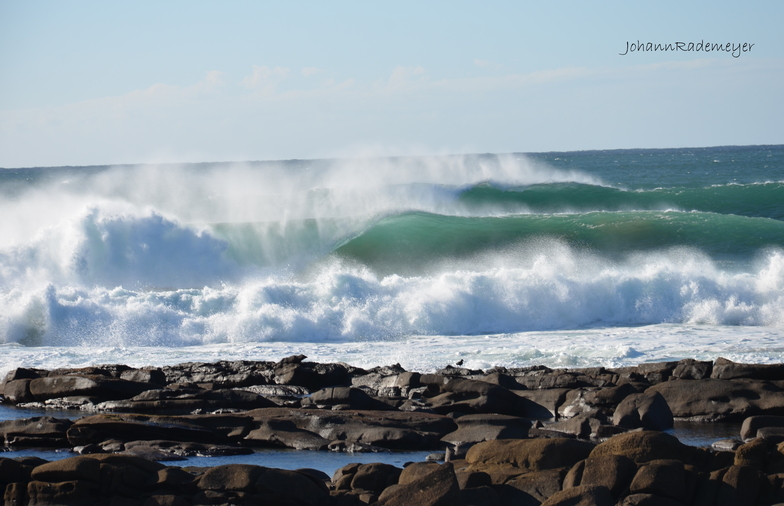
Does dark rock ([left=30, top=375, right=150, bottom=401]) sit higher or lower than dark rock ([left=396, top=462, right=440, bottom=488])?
higher

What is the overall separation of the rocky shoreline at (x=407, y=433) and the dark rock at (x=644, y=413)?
15 millimetres

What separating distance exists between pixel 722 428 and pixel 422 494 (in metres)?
4.57

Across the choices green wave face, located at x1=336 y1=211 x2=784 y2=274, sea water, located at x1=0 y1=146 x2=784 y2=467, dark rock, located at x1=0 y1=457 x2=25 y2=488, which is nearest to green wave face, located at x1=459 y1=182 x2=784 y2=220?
sea water, located at x1=0 y1=146 x2=784 y2=467

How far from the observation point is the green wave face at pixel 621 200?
95.1 ft

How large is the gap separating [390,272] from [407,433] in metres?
13.8

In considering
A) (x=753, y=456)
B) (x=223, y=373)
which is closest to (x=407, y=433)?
(x=753, y=456)

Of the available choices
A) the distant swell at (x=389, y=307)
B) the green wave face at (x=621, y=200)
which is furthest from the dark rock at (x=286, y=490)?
the green wave face at (x=621, y=200)

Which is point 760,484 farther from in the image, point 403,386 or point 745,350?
point 745,350

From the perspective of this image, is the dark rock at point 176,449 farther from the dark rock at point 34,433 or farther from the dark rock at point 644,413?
the dark rock at point 644,413

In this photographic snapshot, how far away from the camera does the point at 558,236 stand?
23.4 meters

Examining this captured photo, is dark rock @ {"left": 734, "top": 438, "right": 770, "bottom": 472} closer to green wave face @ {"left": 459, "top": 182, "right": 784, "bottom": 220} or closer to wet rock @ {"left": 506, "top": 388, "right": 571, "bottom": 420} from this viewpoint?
wet rock @ {"left": 506, "top": 388, "right": 571, "bottom": 420}

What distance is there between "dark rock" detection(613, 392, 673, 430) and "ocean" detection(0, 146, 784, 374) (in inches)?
141

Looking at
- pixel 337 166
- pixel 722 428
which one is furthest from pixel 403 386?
pixel 337 166

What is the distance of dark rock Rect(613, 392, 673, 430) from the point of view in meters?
7.98
